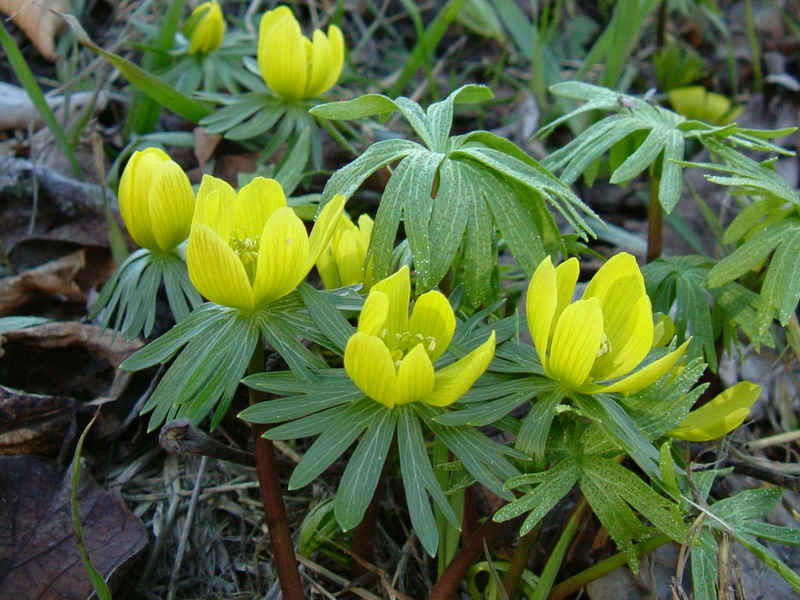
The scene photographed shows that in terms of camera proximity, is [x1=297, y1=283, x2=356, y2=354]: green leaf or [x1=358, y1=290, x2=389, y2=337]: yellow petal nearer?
[x1=358, y1=290, x2=389, y2=337]: yellow petal

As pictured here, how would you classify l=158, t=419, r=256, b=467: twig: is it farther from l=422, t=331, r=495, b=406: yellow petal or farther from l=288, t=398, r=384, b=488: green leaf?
l=422, t=331, r=495, b=406: yellow petal

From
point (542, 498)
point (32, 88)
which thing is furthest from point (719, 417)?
point (32, 88)

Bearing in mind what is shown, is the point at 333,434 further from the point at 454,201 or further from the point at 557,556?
the point at 557,556

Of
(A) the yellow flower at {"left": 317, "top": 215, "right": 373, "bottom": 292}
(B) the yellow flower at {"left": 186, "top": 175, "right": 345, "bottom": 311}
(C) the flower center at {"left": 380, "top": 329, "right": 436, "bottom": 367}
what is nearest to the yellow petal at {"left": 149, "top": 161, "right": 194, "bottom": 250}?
(B) the yellow flower at {"left": 186, "top": 175, "right": 345, "bottom": 311}

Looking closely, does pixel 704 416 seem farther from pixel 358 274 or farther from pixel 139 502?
pixel 139 502

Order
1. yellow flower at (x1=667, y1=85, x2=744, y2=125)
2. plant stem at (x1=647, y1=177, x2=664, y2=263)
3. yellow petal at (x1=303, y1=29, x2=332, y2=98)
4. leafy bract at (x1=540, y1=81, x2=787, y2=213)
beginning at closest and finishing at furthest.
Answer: leafy bract at (x1=540, y1=81, x2=787, y2=213) → plant stem at (x1=647, y1=177, x2=664, y2=263) → yellow petal at (x1=303, y1=29, x2=332, y2=98) → yellow flower at (x1=667, y1=85, x2=744, y2=125)

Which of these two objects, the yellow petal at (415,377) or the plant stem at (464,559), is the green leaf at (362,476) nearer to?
the yellow petal at (415,377)
